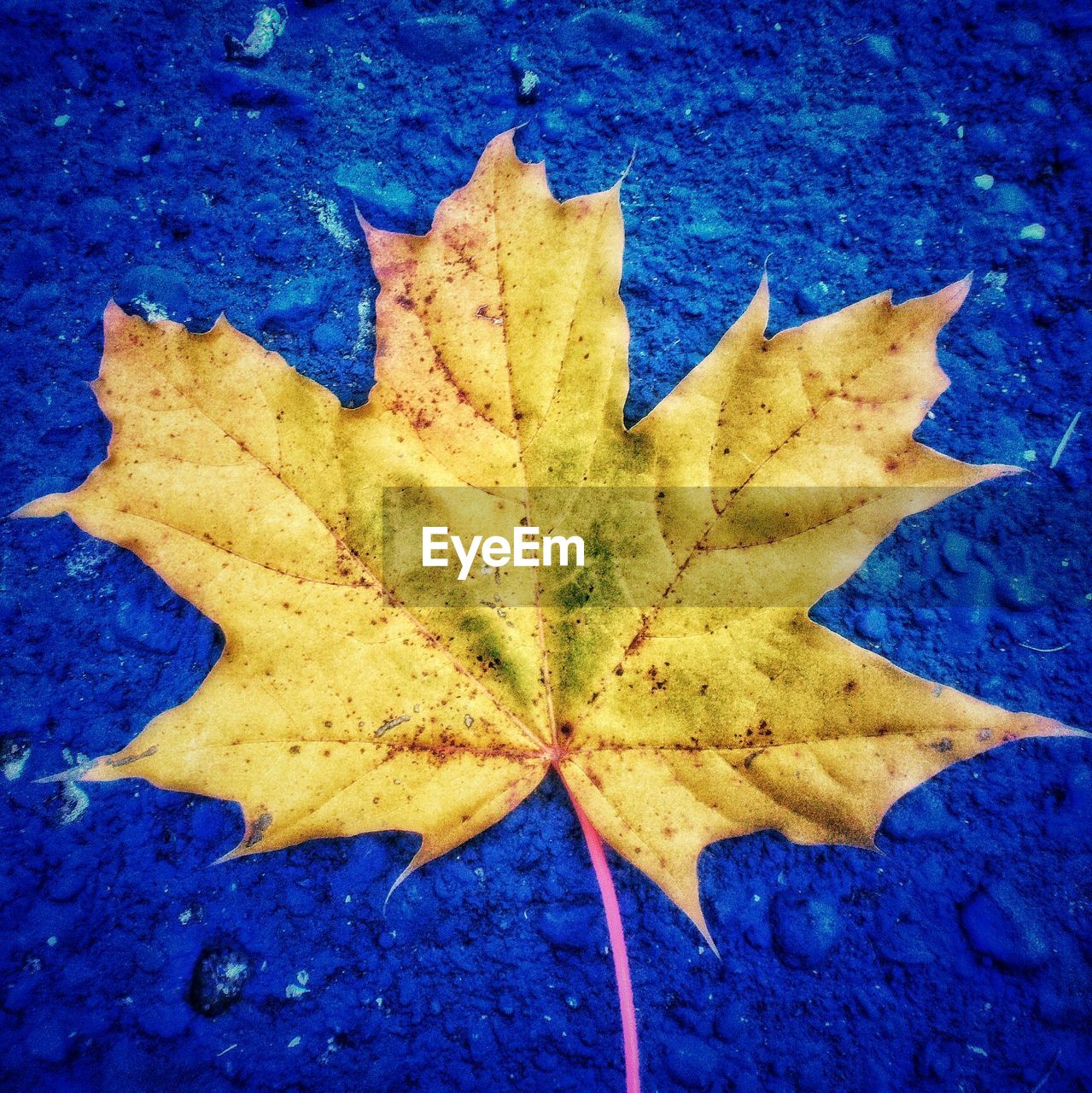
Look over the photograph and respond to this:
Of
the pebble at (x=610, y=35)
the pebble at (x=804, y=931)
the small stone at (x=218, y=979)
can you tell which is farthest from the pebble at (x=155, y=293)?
the pebble at (x=804, y=931)

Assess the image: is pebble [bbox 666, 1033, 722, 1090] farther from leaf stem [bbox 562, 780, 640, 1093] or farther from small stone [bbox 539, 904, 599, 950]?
small stone [bbox 539, 904, 599, 950]

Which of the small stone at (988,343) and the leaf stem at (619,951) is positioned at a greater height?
the small stone at (988,343)

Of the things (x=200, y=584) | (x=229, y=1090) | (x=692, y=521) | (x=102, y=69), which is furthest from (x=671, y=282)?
(x=229, y=1090)

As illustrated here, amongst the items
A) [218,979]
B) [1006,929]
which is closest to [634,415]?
[1006,929]

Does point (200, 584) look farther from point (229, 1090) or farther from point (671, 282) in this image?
point (671, 282)

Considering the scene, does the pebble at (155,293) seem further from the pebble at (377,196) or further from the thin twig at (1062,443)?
the thin twig at (1062,443)

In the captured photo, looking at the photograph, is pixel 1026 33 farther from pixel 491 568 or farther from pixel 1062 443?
pixel 491 568
